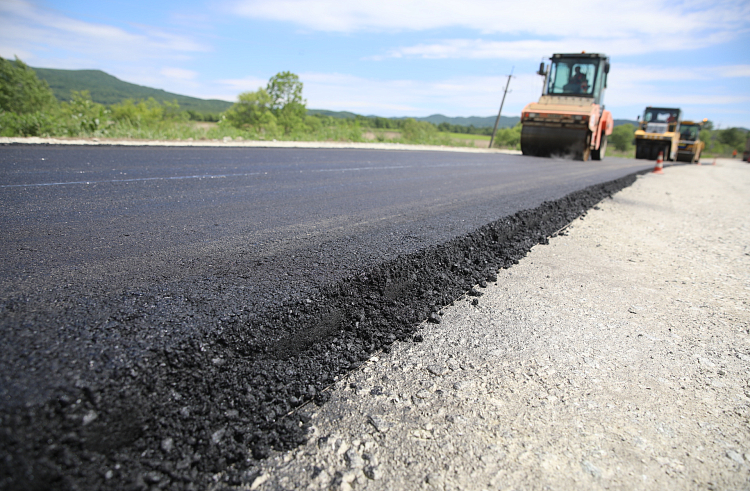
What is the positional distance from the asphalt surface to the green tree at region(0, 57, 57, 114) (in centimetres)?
5616

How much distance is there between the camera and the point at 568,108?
50.2 feet

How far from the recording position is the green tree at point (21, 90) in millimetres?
45969

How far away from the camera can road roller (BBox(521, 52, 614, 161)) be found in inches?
595

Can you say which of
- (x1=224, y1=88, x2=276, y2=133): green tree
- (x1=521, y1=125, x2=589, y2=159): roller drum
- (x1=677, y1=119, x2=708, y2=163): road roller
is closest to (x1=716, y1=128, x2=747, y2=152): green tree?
(x1=677, y1=119, x2=708, y2=163): road roller

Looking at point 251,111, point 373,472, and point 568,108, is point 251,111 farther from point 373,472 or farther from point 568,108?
point 373,472

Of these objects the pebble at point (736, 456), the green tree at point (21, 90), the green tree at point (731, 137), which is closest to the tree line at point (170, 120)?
the green tree at point (21, 90)

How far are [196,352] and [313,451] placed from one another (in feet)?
2.06

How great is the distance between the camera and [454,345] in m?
2.36

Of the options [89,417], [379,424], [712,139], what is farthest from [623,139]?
[89,417]

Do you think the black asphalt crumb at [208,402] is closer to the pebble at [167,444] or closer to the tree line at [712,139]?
the pebble at [167,444]

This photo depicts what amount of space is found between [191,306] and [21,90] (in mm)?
62951

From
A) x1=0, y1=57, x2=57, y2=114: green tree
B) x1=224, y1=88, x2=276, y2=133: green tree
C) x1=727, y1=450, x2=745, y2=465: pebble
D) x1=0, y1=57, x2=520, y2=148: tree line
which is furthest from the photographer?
x1=224, y1=88, x2=276, y2=133: green tree

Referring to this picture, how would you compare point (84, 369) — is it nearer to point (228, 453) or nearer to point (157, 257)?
point (228, 453)

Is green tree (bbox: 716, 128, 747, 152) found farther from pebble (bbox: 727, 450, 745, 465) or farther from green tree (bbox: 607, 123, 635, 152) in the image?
pebble (bbox: 727, 450, 745, 465)
